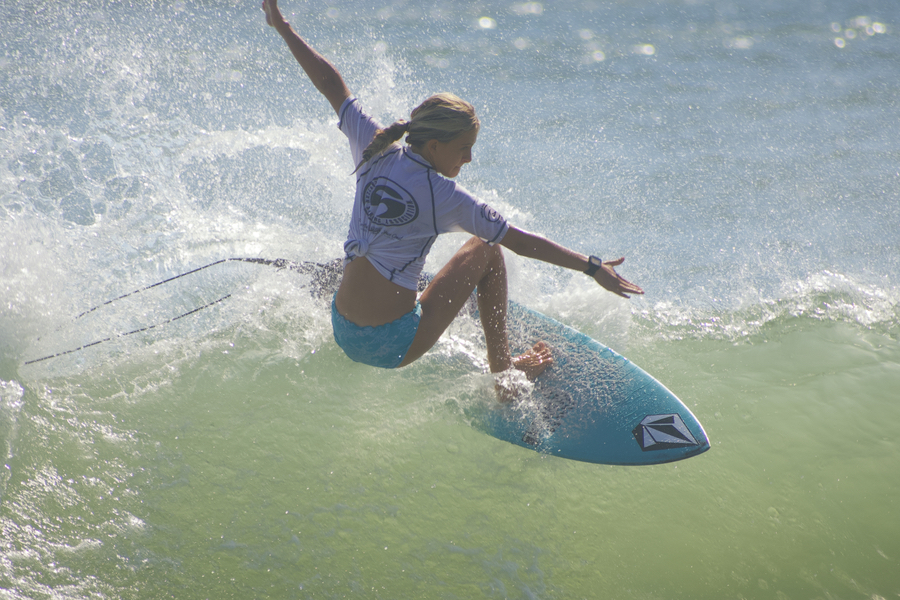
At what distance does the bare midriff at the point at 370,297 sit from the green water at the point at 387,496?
0.71 metres

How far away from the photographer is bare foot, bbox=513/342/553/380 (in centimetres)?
325

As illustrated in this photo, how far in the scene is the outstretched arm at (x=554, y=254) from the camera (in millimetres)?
2365

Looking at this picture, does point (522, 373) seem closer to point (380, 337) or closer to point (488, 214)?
point (380, 337)

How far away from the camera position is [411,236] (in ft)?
7.91

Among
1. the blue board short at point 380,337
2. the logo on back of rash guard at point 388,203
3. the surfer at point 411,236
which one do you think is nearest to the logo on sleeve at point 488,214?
the surfer at point 411,236

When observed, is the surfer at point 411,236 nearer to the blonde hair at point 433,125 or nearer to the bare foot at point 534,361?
the blonde hair at point 433,125

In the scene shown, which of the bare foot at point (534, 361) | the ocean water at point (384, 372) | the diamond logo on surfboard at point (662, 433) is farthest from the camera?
the bare foot at point (534, 361)

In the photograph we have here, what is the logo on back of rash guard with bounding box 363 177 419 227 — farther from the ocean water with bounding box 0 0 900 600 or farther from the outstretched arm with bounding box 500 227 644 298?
the ocean water with bounding box 0 0 900 600

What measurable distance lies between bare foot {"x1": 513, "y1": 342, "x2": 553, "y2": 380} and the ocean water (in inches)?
10.4

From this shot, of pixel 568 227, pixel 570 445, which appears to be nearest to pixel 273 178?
pixel 568 227

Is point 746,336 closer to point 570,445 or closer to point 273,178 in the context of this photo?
A: point 570,445

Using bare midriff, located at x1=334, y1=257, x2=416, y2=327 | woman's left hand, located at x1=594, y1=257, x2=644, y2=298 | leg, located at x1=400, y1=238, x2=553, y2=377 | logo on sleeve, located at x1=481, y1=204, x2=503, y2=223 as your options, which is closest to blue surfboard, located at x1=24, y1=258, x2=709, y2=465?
leg, located at x1=400, y1=238, x2=553, y2=377

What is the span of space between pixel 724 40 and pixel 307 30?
22.1ft

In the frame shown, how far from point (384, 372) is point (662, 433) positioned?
1.53 m
